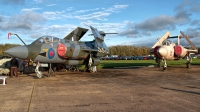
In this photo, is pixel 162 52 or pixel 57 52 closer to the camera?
pixel 57 52

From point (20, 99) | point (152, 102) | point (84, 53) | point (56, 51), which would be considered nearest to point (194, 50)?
point (84, 53)

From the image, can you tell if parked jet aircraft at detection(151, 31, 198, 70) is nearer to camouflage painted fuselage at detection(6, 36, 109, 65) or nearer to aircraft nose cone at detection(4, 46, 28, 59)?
camouflage painted fuselage at detection(6, 36, 109, 65)

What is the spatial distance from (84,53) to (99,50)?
56.2 inches

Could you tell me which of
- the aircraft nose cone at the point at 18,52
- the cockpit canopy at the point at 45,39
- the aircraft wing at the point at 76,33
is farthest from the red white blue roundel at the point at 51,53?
the aircraft wing at the point at 76,33

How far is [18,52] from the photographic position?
12469 millimetres

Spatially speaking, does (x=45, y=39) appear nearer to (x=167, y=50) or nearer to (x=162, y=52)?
(x=162, y=52)

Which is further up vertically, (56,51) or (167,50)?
(167,50)

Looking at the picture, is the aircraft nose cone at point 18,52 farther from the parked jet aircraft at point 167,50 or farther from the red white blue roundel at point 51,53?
the parked jet aircraft at point 167,50

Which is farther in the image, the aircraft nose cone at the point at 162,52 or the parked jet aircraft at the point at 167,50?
the parked jet aircraft at the point at 167,50

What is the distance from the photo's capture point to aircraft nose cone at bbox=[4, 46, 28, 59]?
12.2 meters

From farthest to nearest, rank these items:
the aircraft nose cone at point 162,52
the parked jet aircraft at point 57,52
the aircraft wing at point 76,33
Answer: the aircraft wing at point 76,33 → the aircraft nose cone at point 162,52 → the parked jet aircraft at point 57,52

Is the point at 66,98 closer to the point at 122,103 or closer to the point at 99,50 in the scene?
the point at 122,103

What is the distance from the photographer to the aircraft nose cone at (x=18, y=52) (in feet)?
40.0

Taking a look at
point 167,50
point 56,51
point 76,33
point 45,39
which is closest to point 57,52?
point 56,51
